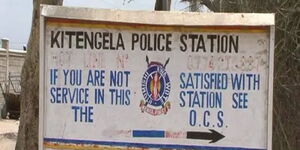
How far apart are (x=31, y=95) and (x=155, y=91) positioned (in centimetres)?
298

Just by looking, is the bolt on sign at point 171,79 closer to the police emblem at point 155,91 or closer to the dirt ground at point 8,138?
the police emblem at point 155,91

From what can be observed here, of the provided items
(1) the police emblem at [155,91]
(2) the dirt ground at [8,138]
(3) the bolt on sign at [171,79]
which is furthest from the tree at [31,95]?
(2) the dirt ground at [8,138]

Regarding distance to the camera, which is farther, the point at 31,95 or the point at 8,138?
the point at 8,138

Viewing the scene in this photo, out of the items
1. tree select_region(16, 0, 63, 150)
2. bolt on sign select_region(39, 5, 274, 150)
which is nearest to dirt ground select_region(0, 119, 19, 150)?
tree select_region(16, 0, 63, 150)

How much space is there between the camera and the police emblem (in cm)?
385

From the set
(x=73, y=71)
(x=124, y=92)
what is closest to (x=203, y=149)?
(x=124, y=92)

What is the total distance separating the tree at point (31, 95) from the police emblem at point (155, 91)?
2.77m

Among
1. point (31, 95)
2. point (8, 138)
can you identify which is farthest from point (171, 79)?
point (8, 138)

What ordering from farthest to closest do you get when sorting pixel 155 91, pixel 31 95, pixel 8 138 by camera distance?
1. pixel 8 138
2. pixel 31 95
3. pixel 155 91

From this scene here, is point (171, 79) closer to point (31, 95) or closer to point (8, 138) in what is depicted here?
point (31, 95)

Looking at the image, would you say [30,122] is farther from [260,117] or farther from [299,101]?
[260,117]

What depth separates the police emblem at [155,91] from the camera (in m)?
3.85

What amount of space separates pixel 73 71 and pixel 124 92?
37 cm

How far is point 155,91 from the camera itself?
3.85m
